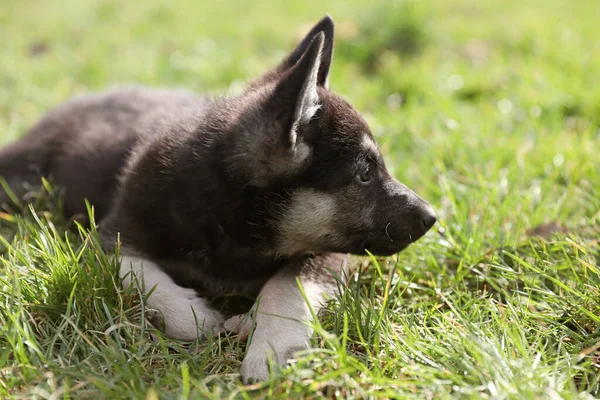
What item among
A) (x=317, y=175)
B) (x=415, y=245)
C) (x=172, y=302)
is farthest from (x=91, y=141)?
(x=415, y=245)

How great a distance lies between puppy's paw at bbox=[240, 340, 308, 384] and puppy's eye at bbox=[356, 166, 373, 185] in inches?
35.2

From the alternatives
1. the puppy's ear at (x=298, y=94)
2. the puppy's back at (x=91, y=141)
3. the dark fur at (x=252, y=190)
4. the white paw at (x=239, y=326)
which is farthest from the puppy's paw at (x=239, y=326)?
the puppy's back at (x=91, y=141)

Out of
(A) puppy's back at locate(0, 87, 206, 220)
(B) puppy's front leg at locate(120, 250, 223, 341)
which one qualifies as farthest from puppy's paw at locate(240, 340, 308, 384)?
(A) puppy's back at locate(0, 87, 206, 220)

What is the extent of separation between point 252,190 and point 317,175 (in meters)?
0.32

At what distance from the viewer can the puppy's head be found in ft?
9.28

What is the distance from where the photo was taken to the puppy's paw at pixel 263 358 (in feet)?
8.18

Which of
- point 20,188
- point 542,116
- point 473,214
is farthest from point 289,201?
point 542,116

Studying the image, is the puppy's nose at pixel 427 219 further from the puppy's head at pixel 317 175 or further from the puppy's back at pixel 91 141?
the puppy's back at pixel 91 141

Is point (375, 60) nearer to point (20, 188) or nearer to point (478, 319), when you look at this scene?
point (20, 188)

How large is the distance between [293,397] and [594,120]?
164 inches

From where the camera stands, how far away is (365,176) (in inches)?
122

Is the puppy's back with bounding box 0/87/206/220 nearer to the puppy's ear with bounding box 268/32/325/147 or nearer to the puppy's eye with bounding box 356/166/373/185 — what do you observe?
the puppy's ear with bounding box 268/32/325/147

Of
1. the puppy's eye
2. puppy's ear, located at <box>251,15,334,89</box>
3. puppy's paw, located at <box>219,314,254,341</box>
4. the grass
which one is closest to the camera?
the grass

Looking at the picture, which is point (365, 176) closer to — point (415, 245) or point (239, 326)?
point (415, 245)
